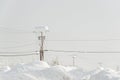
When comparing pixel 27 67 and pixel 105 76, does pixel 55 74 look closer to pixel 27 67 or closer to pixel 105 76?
pixel 27 67

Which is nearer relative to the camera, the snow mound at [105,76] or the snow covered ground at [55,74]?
the snow mound at [105,76]

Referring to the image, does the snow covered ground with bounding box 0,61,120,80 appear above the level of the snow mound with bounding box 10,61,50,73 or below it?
below

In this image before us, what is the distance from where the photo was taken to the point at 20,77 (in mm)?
8953

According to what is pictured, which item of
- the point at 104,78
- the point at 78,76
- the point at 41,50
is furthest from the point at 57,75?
the point at 41,50

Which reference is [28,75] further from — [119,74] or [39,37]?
[39,37]

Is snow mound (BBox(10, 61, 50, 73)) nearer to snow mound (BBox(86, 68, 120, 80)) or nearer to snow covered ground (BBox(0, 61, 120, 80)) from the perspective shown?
snow covered ground (BBox(0, 61, 120, 80))

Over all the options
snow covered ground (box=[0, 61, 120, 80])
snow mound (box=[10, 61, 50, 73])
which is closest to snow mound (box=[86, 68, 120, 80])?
snow covered ground (box=[0, 61, 120, 80])

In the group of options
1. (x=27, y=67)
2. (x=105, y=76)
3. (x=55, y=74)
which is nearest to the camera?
(x=105, y=76)

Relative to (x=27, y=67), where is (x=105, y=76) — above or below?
below

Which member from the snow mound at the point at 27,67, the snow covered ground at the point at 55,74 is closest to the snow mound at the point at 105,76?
the snow covered ground at the point at 55,74

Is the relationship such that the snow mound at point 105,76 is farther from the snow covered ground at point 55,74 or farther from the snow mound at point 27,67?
the snow mound at point 27,67

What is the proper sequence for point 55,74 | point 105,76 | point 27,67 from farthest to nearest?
point 27,67, point 55,74, point 105,76

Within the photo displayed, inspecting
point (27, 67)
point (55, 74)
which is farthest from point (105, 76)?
point (27, 67)

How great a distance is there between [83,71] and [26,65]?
2023 mm
